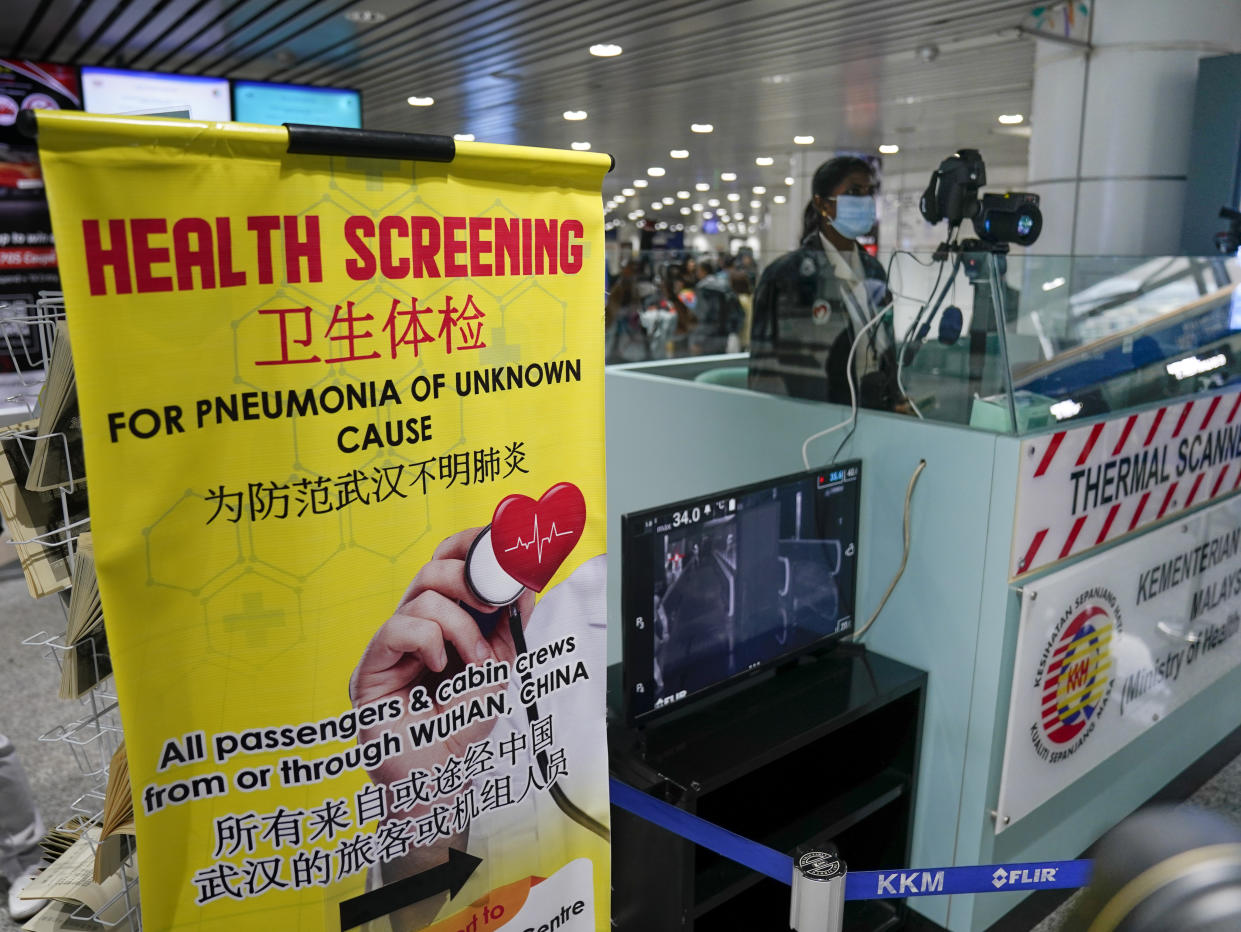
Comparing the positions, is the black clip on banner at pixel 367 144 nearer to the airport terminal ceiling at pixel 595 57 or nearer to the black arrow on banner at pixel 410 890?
the black arrow on banner at pixel 410 890

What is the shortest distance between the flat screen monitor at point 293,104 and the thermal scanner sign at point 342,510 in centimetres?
456

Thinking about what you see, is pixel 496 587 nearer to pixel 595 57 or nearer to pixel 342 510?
pixel 342 510

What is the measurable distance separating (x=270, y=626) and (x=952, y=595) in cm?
161

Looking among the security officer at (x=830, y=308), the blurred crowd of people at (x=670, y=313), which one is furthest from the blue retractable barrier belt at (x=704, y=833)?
the blurred crowd of people at (x=670, y=313)

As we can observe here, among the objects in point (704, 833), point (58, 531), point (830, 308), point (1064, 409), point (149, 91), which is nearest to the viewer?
point (58, 531)

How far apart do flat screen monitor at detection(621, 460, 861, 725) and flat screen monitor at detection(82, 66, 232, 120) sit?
181 inches

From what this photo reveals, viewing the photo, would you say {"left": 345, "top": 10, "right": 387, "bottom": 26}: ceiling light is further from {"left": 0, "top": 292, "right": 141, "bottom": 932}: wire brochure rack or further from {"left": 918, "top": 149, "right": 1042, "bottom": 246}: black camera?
{"left": 0, "top": 292, "right": 141, "bottom": 932}: wire brochure rack

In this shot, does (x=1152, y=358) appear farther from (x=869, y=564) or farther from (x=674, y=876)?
(x=674, y=876)

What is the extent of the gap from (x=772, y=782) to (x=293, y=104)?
17.2 ft

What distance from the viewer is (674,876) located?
72.3 inches

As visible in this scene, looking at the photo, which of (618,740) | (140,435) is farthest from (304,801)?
(618,740)

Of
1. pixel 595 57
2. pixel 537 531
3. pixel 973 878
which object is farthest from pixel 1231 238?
pixel 595 57

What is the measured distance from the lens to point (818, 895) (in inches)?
62.5

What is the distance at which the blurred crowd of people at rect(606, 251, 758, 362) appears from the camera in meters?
7.52
